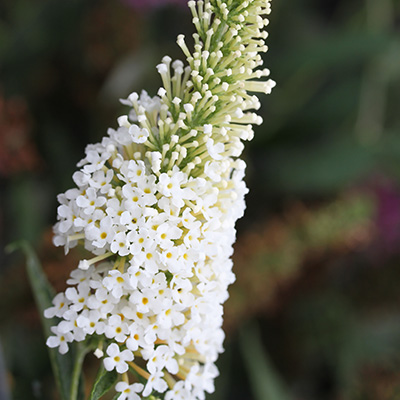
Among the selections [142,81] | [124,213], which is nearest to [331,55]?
[142,81]

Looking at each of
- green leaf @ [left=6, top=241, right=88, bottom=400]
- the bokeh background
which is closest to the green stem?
green leaf @ [left=6, top=241, right=88, bottom=400]

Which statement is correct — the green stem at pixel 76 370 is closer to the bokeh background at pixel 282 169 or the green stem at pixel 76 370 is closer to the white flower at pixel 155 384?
the white flower at pixel 155 384

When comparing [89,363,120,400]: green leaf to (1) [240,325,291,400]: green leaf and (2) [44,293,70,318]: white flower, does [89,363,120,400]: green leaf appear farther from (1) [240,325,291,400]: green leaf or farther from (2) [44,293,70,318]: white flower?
(1) [240,325,291,400]: green leaf

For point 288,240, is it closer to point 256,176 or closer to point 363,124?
point 256,176

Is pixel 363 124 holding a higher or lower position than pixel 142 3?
lower

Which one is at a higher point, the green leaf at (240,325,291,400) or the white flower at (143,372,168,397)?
the green leaf at (240,325,291,400)

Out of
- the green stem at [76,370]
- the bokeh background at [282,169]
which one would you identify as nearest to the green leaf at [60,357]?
the green stem at [76,370]

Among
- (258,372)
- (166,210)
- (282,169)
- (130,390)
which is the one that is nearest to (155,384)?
(130,390)
